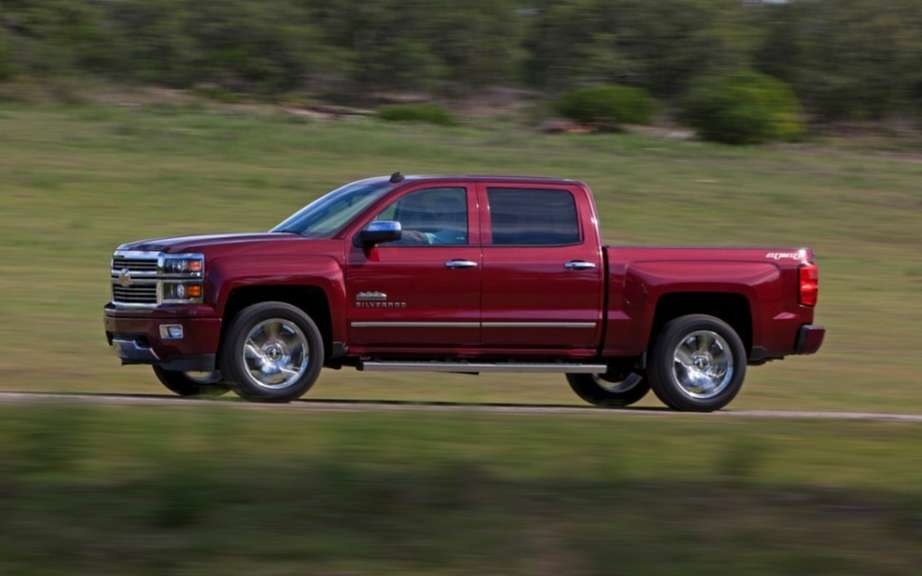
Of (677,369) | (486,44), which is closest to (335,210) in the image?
(677,369)

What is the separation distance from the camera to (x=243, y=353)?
10891mm

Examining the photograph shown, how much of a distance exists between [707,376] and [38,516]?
21.7 feet

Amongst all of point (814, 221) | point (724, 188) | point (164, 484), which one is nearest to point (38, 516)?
point (164, 484)

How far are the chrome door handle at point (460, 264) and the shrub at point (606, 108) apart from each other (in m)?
29.7

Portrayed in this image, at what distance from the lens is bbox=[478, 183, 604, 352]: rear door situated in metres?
11.3

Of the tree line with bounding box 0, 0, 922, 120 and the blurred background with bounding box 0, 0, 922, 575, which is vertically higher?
the tree line with bounding box 0, 0, 922, 120

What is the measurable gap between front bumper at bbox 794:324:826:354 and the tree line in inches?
1492

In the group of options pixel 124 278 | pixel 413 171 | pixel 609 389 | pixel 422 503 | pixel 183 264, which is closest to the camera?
pixel 422 503

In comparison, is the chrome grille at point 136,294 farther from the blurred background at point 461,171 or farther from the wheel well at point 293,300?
the blurred background at point 461,171

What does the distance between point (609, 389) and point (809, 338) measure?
1.99 metres

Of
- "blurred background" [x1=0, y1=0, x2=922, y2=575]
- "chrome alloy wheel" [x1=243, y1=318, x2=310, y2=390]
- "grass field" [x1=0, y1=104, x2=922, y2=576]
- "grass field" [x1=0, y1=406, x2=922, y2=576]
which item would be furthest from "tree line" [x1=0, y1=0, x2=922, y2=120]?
"grass field" [x1=0, y1=406, x2=922, y2=576]

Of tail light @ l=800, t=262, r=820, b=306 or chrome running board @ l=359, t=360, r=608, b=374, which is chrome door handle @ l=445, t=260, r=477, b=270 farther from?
tail light @ l=800, t=262, r=820, b=306

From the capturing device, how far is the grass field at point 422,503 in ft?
19.5

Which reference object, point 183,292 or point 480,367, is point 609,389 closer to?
point 480,367
